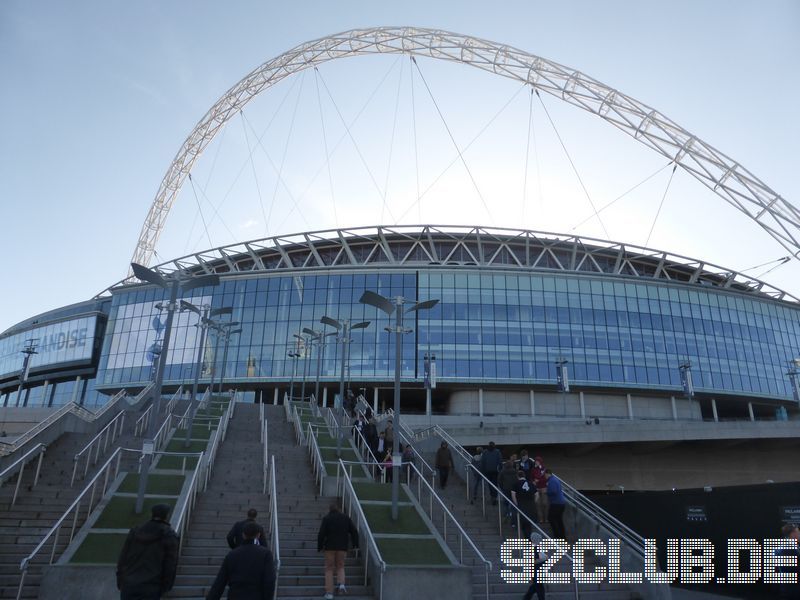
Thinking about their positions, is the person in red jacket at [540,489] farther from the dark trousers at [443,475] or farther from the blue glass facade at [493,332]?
the blue glass facade at [493,332]

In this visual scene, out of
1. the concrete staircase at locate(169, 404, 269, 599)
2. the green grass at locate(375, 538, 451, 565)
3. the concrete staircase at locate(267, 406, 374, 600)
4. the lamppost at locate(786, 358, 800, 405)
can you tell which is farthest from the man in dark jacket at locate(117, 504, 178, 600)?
the lamppost at locate(786, 358, 800, 405)

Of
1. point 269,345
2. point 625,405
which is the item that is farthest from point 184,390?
point 625,405

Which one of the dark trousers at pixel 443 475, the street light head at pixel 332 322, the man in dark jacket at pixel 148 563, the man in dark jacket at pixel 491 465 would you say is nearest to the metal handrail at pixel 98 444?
the street light head at pixel 332 322

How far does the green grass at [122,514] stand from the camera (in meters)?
12.4

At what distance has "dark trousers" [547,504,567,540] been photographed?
13773mm

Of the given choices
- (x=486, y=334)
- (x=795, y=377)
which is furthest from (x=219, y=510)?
(x=795, y=377)

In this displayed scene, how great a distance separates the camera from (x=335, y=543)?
10602 mm

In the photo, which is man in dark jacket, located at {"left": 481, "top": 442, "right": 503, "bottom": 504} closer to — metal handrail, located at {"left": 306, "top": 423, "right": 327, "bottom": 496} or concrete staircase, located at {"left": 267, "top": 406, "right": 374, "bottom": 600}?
concrete staircase, located at {"left": 267, "top": 406, "right": 374, "bottom": 600}

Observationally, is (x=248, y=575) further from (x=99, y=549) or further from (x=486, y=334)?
(x=486, y=334)

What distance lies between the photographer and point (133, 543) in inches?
255

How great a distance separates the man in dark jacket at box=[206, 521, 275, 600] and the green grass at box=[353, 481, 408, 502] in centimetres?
910

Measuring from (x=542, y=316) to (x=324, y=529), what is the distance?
160 ft

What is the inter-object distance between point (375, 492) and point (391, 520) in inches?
88.6

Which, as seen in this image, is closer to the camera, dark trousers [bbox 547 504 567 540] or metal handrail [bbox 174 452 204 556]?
metal handrail [bbox 174 452 204 556]
